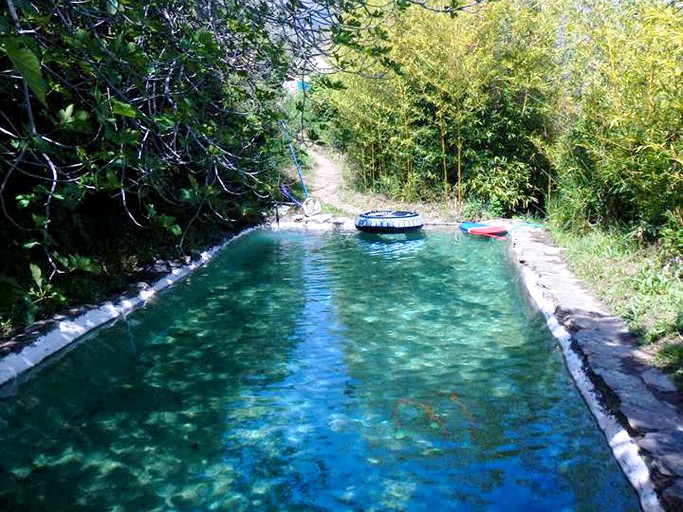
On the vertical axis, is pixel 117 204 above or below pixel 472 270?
above

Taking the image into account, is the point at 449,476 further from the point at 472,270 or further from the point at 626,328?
the point at 472,270

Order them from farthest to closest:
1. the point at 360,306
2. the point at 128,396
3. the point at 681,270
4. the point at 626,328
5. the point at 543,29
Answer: the point at 543,29, the point at 360,306, the point at 681,270, the point at 626,328, the point at 128,396

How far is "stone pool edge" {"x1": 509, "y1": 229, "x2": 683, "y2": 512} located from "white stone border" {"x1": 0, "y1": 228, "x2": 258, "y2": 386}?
3973 mm

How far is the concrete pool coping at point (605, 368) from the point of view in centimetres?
288

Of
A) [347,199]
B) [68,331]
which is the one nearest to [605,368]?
[68,331]

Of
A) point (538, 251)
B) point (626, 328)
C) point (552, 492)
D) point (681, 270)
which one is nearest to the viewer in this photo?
point (552, 492)

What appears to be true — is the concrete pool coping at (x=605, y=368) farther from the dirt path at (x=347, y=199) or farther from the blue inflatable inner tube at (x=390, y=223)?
the dirt path at (x=347, y=199)

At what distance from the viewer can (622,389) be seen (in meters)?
3.63

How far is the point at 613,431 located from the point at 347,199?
36.9 ft

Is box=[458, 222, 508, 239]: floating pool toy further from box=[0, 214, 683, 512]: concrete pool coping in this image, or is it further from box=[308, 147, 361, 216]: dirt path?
box=[308, 147, 361, 216]: dirt path

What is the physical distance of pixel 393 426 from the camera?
3.71 meters

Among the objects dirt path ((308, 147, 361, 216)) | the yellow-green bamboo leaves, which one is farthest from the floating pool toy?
dirt path ((308, 147, 361, 216))

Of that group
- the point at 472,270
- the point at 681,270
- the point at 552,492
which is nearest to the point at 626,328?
the point at 681,270

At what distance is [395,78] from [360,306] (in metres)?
6.84
